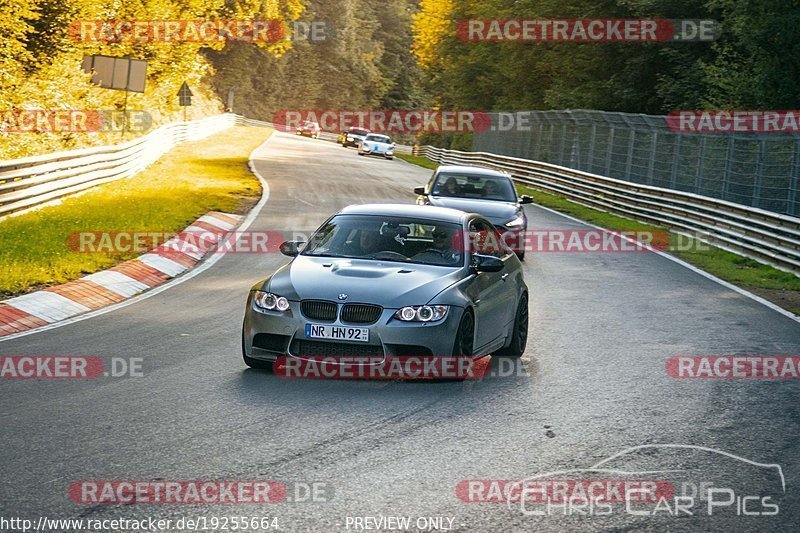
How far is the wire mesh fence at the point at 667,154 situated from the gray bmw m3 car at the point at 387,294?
1319cm

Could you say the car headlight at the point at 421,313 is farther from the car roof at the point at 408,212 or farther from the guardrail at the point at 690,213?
the guardrail at the point at 690,213

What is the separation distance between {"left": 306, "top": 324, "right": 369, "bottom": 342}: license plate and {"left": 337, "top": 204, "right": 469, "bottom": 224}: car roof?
1911mm

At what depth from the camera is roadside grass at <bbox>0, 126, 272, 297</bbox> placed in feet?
48.6

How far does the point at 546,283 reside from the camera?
57.3 ft

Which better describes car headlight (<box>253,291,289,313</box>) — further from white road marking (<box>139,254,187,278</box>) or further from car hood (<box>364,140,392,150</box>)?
car hood (<box>364,140,392,150</box>)

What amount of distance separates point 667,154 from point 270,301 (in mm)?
24254

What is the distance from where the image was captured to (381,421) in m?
7.82

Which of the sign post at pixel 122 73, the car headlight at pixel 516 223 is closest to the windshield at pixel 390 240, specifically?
the car headlight at pixel 516 223

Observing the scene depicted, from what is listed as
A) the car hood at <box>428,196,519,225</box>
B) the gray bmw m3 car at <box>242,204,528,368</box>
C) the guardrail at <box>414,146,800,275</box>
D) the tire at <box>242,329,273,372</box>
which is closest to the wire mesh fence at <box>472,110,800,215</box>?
the guardrail at <box>414,146,800,275</box>

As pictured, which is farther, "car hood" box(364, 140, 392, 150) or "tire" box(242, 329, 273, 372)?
"car hood" box(364, 140, 392, 150)

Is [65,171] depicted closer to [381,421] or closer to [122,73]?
[122,73]

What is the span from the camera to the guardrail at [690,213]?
2080 centimetres

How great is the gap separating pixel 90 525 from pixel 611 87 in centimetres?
4499

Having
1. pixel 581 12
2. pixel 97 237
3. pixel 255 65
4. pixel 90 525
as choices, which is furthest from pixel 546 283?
pixel 255 65
